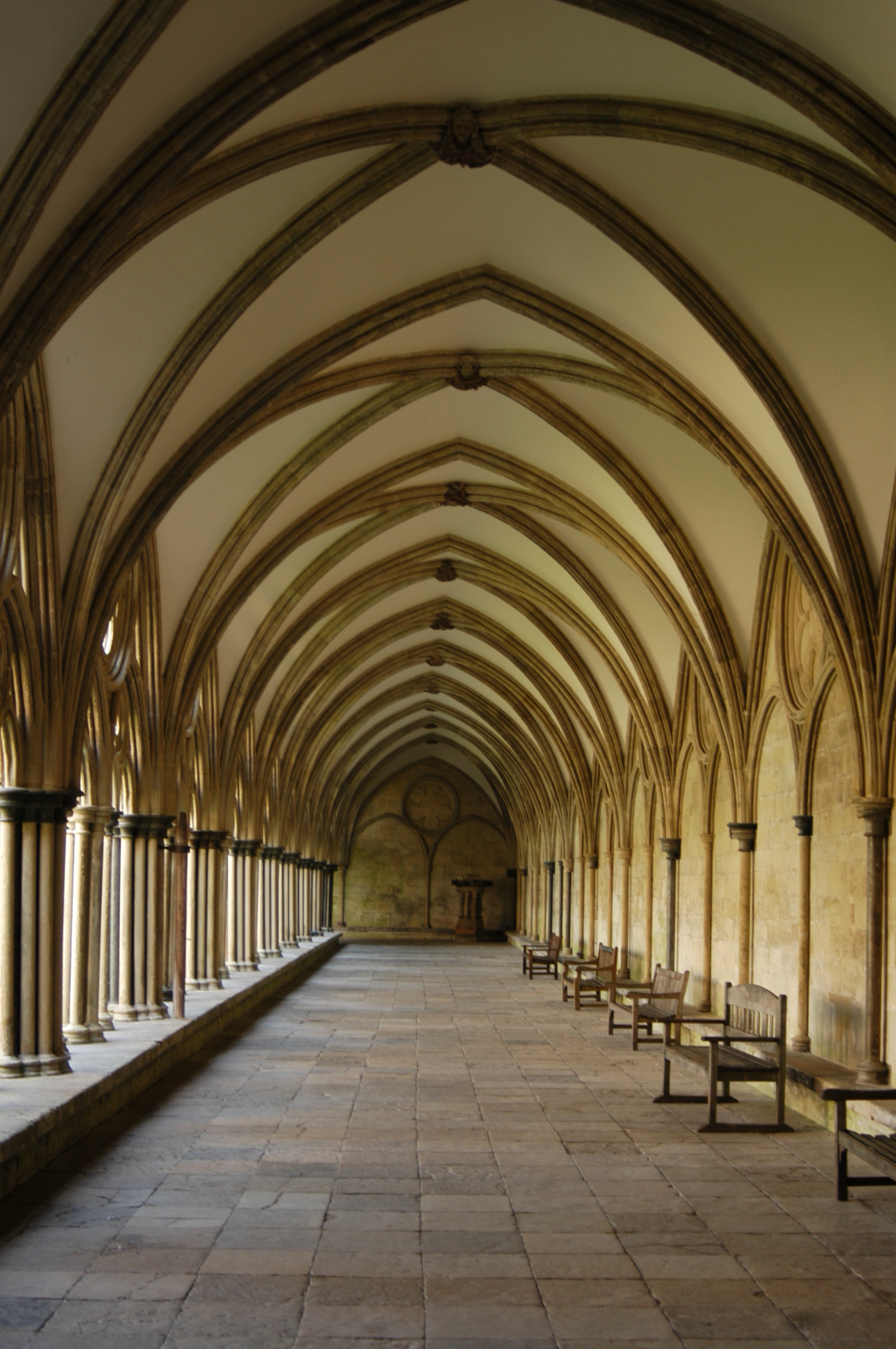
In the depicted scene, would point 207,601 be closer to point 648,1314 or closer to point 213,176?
point 213,176

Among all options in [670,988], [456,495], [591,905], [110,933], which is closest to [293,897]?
[591,905]

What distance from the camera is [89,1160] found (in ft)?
23.1

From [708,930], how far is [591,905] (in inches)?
360

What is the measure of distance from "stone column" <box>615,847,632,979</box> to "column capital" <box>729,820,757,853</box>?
6796 mm

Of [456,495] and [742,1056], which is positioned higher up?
[456,495]

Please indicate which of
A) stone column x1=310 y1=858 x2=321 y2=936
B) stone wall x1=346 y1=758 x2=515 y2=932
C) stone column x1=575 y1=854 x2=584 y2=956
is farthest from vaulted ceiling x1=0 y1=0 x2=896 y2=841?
stone wall x1=346 y1=758 x2=515 y2=932

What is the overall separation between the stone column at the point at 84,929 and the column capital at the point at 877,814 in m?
5.62

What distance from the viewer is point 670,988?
11.6m

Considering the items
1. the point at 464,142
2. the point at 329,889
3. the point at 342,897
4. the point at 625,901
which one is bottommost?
→ the point at 342,897

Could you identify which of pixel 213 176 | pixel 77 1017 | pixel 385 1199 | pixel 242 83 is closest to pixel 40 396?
pixel 213 176

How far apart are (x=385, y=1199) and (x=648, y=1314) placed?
1.93m

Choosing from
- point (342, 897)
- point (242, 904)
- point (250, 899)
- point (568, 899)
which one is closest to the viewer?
point (242, 904)

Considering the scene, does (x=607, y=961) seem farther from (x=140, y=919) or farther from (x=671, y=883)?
(x=140, y=919)

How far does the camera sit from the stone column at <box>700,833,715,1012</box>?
13695mm
